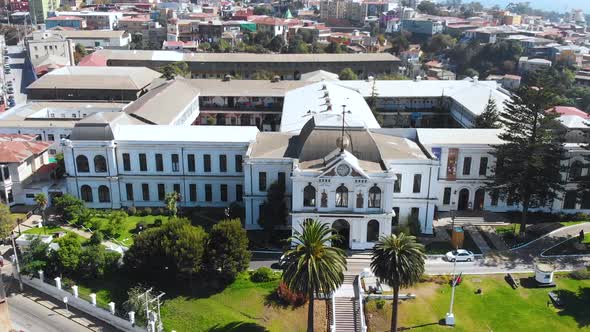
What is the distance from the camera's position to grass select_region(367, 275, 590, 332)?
4958cm

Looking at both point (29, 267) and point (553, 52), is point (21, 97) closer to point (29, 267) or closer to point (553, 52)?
point (29, 267)

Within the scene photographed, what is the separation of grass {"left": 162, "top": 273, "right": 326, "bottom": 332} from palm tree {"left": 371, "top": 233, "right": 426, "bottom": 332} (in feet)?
30.5

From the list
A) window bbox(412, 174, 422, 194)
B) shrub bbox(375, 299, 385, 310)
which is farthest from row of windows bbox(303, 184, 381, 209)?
shrub bbox(375, 299, 385, 310)

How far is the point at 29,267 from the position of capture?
5591 cm

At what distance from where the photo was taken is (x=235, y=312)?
5162 cm

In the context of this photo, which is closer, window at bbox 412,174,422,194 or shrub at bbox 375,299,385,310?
shrub at bbox 375,299,385,310

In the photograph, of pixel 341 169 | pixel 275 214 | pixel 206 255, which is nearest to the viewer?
pixel 206 255

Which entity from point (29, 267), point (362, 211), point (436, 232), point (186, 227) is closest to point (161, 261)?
point (186, 227)

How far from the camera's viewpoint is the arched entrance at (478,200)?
71.9 metres

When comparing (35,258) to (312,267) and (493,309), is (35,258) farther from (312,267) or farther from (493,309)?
(493,309)

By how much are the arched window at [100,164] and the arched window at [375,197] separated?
35.3 meters

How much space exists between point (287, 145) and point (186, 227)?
65.4ft

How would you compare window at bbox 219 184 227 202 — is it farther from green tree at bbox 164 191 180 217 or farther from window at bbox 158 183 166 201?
window at bbox 158 183 166 201

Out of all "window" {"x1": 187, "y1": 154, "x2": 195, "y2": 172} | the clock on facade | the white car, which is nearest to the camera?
the clock on facade
